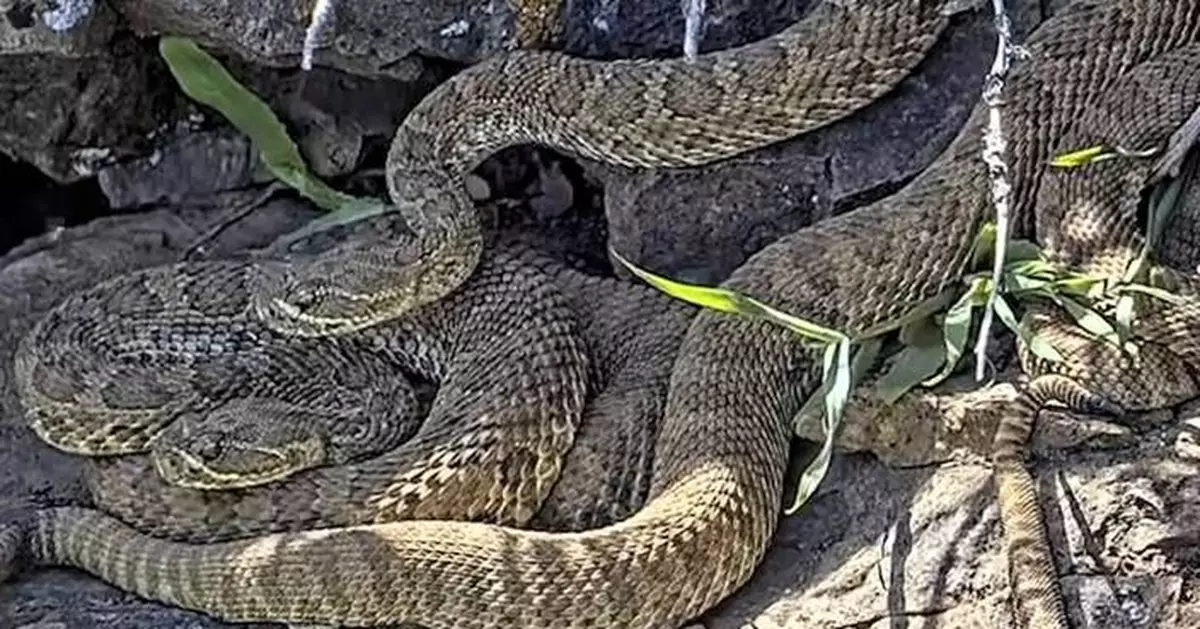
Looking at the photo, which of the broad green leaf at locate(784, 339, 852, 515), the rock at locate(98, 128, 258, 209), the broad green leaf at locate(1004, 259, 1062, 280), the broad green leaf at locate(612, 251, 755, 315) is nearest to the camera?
the broad green leaf at locate(784, 339, 852, 515)

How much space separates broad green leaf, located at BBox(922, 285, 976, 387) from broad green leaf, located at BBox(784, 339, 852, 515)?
9.6 inches

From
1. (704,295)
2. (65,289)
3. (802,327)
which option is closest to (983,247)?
(802,327)

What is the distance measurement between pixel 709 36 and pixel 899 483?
168cm

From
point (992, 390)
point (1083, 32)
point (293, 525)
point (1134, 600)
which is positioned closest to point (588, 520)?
point (293, 525)

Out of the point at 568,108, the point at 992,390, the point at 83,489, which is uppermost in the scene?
the point at 568,108

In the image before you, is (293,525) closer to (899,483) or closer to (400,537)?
(400,537)

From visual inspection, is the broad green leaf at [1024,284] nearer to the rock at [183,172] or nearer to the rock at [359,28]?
the rock at [359,28]

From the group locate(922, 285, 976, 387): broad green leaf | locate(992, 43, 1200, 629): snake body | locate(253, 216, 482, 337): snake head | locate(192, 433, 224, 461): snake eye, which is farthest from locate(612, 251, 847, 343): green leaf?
locate(192, 433, 224, 461): snake eye

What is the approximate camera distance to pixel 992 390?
4785mm

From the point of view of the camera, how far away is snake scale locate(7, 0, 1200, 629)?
15.3 feet

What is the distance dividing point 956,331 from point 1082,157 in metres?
0.54

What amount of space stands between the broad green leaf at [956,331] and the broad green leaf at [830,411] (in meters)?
0.24

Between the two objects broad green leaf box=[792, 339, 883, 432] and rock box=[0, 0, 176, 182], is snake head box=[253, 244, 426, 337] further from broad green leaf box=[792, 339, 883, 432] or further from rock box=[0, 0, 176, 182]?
broad green leaf box=[792, 339, 883, 432]

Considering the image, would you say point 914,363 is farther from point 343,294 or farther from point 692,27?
point 343,294
